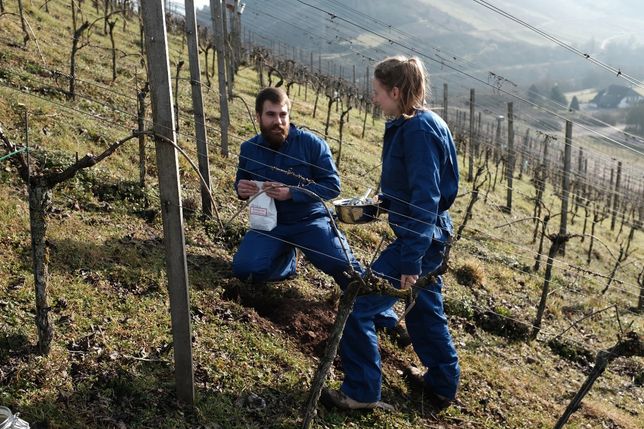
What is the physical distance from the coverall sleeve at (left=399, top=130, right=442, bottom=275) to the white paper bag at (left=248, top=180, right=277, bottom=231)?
164cm

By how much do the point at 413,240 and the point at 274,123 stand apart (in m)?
1.91

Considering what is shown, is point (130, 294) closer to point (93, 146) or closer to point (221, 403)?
point (221, 403)

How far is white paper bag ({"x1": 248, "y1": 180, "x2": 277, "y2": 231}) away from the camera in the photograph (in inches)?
→ 197

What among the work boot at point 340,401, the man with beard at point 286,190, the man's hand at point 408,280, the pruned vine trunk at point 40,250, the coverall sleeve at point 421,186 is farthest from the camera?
the man with beard at point 286,190

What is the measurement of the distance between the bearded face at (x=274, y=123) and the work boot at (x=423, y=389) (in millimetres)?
2267

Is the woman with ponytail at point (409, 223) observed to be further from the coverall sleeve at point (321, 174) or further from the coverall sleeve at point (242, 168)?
the coverall sleeve at point (242, 168)

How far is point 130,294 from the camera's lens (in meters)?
4.66

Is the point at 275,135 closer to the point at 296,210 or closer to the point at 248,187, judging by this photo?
the point at 248,187

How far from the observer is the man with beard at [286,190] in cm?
496

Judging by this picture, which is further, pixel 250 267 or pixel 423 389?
pixel 250 267

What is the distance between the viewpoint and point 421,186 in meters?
3.59

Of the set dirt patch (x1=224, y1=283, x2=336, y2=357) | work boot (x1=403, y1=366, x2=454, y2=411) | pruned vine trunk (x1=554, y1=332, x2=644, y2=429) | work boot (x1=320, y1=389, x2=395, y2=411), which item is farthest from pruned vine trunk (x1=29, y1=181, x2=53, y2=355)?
pruned vine trunk (x1=554, y1=332, x2=644, y2=429)

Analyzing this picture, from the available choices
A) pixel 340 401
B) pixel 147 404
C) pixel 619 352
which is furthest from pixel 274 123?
pixel 619 352

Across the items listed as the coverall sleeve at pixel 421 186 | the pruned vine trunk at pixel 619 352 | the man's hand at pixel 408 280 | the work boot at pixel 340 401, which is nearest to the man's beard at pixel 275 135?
the coverall sleeve at pixel 421 186
